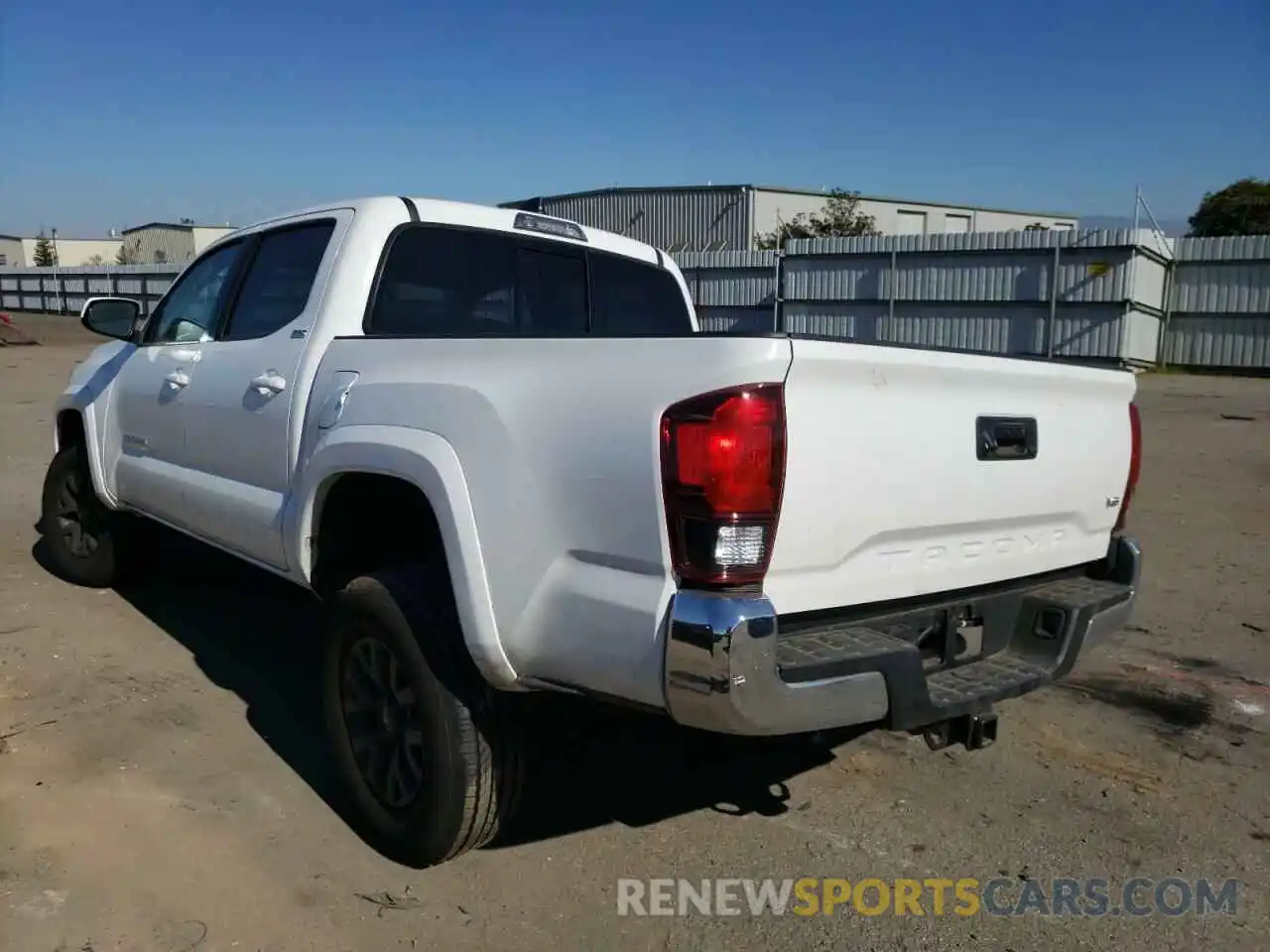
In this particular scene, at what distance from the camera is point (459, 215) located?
13.4ft

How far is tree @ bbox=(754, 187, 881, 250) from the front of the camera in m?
34.8

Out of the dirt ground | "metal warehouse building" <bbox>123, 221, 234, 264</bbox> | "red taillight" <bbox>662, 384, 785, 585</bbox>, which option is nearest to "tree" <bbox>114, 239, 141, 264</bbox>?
"metal warehouse building" <bbox>123, 221, 234, 264</bbox>

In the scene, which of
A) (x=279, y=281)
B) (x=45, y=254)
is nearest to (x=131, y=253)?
(x=45, y=254)

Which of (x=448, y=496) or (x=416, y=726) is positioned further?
(x=416, y=726)

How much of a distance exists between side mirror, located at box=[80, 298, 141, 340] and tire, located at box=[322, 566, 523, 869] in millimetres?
2765

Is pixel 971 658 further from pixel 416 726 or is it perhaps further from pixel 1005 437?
pixel 416 726

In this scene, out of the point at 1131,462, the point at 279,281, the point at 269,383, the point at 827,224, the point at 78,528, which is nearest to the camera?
the point at 1131,462

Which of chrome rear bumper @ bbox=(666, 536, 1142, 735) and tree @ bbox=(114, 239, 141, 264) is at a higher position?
tree @ bbox=(114, 239, 141, 264)

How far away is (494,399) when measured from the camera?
2.77 m

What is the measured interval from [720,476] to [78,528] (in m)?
5.01

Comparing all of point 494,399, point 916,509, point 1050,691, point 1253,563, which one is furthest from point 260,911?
point 1253,563

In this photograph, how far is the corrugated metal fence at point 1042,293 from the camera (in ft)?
63.6

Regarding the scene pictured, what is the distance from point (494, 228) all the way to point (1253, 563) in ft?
17.5

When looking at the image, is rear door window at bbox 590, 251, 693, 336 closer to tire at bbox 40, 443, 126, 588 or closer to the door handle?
the door handle
